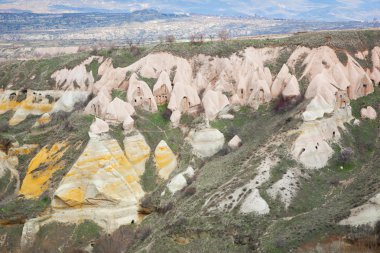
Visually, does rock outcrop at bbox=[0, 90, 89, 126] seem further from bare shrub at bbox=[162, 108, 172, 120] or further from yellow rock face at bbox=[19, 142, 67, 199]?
bare shrub at bbox=[162, 108, 172, 120]

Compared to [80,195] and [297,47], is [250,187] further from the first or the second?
[297,47]

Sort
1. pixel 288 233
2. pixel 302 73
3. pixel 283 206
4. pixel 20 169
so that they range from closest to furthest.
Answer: pixel 288 233, pixel 283 206, pixel 20 169, pixel 302 73

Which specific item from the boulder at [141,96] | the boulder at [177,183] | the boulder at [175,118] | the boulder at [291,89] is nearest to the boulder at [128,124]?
the boulder at [141,96]

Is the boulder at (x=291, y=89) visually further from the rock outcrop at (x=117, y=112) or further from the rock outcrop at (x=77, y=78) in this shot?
the rock outcrop at (x=77, y=78)

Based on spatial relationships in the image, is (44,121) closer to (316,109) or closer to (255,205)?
(255,205)

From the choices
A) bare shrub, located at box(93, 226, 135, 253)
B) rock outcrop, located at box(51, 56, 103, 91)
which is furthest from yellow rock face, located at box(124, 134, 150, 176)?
rock outcrop, located at box(51, 56, 103, 91)

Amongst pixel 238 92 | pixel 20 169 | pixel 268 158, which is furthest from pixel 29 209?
pixel 238 92

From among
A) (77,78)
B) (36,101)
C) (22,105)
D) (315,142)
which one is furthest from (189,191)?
(22,105)
